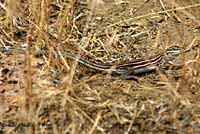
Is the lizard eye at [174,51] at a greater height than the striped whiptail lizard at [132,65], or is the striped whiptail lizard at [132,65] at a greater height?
the lizard eye at [174,51]

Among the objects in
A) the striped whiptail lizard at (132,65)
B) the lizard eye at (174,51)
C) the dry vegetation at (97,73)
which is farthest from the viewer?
the lizard eye at (174,51)

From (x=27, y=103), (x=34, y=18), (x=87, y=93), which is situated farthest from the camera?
(x=34, y=18)

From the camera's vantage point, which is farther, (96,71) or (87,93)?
(96,71)

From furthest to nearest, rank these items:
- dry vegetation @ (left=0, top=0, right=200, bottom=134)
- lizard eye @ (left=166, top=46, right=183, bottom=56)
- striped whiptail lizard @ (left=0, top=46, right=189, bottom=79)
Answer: lizard eye @ (left=166, top=46, right=183, bottom=56) → striped whiptail lizard @ (left=0, top=46, right=189, bottom=79) → dry vegetation @ (left=0, top=0, right=200, bottom=134)

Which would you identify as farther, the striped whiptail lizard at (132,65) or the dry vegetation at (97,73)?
the striped whiptail lizard at (132,65)

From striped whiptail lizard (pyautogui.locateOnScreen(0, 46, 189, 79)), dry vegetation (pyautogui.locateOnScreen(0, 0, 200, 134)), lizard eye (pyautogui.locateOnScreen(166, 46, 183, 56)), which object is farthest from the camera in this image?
lizard eye (pyautogui.locateOnScreen(166, 46, 183, 56))

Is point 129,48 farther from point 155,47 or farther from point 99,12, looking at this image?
point 99,12

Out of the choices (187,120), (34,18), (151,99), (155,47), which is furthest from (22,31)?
(187,120)

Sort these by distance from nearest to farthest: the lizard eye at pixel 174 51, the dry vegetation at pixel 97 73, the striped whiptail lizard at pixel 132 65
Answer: the dry vegetation at pixel 97 73
the striped whiptail lizard at pixel 132 65
the lizard eye at pixel 174 51

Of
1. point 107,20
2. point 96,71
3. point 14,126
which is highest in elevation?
point 107,20
